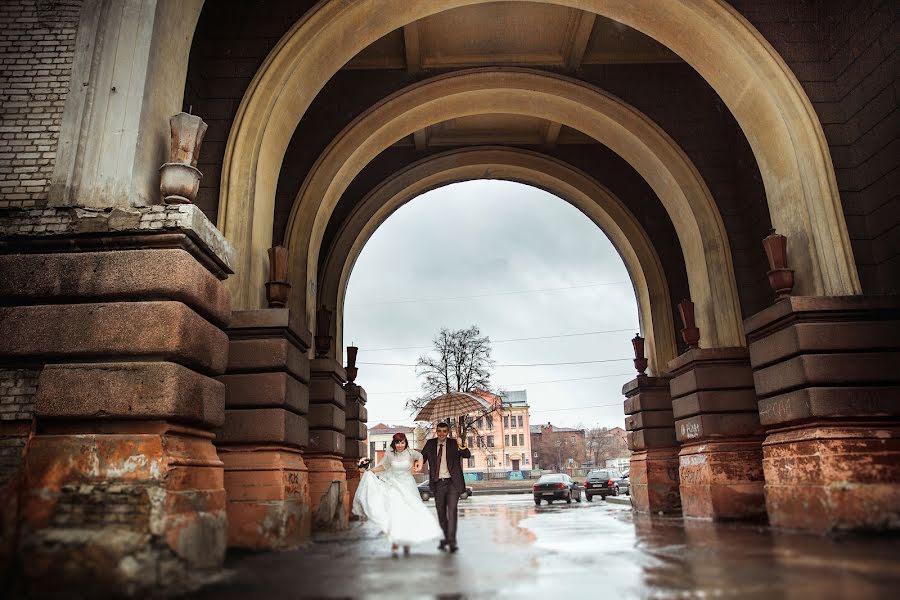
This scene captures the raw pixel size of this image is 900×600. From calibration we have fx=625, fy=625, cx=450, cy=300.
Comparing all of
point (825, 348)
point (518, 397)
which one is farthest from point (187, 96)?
point (518, 397)

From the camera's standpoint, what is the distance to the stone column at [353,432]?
14453mm

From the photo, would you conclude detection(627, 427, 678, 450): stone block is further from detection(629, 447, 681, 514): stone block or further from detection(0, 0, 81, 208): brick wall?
detection(0, 0, 81, 208): brick wall

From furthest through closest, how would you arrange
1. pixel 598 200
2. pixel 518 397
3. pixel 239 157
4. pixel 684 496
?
pixel 518 397, pixel 598 200, pixel 684 496, pixel 239 157

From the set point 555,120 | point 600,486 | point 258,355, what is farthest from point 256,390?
point 600,486

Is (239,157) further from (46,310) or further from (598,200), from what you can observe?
(598,200)

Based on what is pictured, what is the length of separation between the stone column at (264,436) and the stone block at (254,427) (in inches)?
0.5

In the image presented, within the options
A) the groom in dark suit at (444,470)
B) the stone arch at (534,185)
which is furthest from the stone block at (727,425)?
the groom in dark suit at (444,470)

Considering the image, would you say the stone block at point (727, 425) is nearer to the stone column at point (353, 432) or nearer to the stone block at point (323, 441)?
the stone block at point (323, 441)

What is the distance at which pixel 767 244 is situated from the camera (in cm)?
897

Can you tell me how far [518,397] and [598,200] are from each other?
76734 millimetres

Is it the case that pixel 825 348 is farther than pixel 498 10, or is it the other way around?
pixel 498 10

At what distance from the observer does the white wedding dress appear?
7.22m

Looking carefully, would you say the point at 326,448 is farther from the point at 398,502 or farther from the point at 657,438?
the point at 657,438

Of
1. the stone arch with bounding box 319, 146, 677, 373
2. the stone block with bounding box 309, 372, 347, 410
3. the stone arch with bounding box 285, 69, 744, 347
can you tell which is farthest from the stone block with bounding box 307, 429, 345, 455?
the stone arch with bounding box 319, 146, 677, 373
